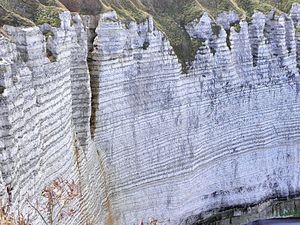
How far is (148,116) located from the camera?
2606cm

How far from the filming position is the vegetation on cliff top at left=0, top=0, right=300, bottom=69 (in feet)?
65.3

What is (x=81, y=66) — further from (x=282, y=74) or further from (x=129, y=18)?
(x=282, y=74)

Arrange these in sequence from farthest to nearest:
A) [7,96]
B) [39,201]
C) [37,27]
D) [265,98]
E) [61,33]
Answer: [265,98]
[61,33]
[37,27]
[39,201]
[7,96]

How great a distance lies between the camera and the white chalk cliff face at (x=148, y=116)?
17312mm

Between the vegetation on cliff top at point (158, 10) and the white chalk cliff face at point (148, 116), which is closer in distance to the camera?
the white chalk cliff face at point (148, 116)

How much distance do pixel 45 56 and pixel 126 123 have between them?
703cm

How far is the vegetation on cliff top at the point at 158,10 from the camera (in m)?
19.9

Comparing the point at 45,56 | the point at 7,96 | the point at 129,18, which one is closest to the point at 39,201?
the point at 7,96

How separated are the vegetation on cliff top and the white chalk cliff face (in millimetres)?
533

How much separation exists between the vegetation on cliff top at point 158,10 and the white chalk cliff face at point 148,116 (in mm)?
533

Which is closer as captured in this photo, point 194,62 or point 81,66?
point 81,66

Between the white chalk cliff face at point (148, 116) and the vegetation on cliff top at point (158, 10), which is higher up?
the vegetation on cliff top at point (158, 10)

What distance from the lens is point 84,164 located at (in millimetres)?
21922

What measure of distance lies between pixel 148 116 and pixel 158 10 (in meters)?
6.92
